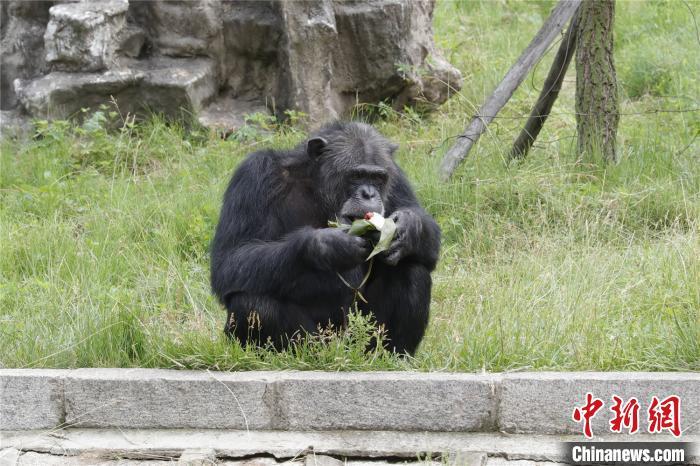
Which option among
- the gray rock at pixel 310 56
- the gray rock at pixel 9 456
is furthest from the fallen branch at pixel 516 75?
the gray rock at pixel 9 456

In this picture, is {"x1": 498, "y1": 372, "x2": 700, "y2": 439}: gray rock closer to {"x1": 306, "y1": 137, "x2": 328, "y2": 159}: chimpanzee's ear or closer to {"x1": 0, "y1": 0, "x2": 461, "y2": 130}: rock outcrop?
{"x1": 306, "y1": 137, "x2": 328, "y2": 159}: chimpanzee's ear

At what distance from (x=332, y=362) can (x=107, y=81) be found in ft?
17.4

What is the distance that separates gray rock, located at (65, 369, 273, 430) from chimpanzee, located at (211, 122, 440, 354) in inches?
16.6

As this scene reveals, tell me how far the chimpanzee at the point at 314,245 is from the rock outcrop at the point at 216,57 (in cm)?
408

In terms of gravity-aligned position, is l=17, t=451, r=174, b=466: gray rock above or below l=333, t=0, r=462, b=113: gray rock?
below

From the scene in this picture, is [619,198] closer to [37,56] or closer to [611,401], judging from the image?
[611,401]

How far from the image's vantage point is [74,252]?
22.8 feet

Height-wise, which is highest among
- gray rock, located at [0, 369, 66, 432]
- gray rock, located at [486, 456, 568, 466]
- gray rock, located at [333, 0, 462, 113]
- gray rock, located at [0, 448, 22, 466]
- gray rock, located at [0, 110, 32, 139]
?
gray rock, located at [333, 0, 462, 113]

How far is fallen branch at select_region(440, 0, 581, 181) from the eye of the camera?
8.03m

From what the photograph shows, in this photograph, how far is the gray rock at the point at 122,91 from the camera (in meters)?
9.19

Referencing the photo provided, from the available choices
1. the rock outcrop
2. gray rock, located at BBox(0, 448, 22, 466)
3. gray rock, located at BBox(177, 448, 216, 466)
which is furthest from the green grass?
gray rock, located at BBox(0, 448, 22, 466)

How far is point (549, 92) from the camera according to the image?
805 cm

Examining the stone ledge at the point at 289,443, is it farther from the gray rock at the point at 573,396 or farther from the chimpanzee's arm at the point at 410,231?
the chimpanzee's arm at the point at 410,231

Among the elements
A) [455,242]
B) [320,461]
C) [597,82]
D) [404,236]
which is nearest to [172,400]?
[320,461]
